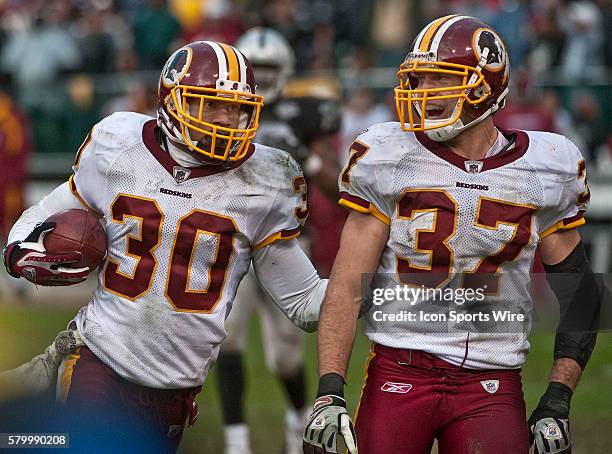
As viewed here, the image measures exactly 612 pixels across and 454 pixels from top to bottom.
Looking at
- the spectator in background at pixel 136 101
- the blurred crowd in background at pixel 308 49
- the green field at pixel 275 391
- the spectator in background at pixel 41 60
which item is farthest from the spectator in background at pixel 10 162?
the green field at pixel 275 391

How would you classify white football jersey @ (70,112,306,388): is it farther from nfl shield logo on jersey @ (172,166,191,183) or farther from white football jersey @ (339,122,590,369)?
white football jersey @ (339,122,590,369)

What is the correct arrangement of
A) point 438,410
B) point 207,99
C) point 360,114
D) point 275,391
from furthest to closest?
point 360,114 → point 275,391 → point 207,99 → point 438,410

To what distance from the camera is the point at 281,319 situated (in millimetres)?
6270

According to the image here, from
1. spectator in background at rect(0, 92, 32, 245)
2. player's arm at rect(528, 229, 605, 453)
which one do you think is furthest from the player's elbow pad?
spectator in background at rect(0, 92, 32, 245)

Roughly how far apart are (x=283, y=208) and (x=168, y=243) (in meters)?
0.40

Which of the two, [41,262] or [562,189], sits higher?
[562,189]

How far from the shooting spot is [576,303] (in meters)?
4.02

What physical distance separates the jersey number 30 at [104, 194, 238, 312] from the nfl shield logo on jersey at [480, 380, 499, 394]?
94 centimetres

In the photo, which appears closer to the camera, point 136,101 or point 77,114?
point 136,101

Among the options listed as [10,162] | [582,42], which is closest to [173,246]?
[10,162]

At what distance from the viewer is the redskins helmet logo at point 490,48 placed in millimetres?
3865

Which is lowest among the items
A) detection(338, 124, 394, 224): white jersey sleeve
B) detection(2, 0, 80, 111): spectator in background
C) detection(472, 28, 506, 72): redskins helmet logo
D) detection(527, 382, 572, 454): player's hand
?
detection(2, 0, 80, 111): spectator in background

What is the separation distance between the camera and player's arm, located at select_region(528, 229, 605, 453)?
12.8 ft

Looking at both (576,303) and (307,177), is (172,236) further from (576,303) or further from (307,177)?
(307,177)
